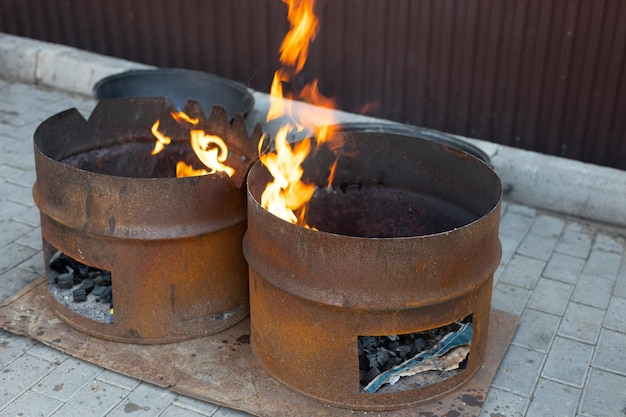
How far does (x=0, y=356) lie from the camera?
4.31m

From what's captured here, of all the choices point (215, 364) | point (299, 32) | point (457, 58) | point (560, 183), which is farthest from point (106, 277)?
point (560, 183)

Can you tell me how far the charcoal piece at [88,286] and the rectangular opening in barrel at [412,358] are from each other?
1.56 m

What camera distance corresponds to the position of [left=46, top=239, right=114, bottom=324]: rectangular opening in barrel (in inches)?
182

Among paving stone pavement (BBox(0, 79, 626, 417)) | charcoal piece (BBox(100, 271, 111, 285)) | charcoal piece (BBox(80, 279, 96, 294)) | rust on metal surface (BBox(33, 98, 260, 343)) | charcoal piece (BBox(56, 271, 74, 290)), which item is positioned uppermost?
rust on metal surface (BBox(33, 98, 260, 343))

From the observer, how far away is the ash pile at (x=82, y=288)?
15.2ft

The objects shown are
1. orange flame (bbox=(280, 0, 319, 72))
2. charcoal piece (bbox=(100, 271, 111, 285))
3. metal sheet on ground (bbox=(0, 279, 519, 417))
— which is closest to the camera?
metal sheet on ground (bbox=(0, 279, 519, 417))

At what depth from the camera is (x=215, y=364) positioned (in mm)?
4289

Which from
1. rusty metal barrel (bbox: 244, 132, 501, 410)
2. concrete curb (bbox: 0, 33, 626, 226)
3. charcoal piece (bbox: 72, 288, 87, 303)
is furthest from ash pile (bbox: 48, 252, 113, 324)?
concrete curb (bbox: 0, 33, 626, 226)

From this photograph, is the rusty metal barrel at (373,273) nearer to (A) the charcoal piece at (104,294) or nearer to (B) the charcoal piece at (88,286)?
(A) the charcoal piece at (104,294)

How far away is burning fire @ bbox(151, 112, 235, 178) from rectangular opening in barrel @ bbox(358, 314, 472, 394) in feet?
4.00

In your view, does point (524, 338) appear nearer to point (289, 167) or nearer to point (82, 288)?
point (289, 167)

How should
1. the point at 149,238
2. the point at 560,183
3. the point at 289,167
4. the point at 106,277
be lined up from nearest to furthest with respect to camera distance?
1. the point at 149,238
2. the point at 289,167
3. the point at 106,277
4. the point at 560,183

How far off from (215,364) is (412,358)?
98cm

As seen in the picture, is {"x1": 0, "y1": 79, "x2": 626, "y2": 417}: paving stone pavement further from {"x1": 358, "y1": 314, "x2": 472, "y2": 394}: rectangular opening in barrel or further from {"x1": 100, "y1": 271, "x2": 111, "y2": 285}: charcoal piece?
{"x1": 100, "y1": 271, "x2": 111, "y2": 285}: charcoal piece
